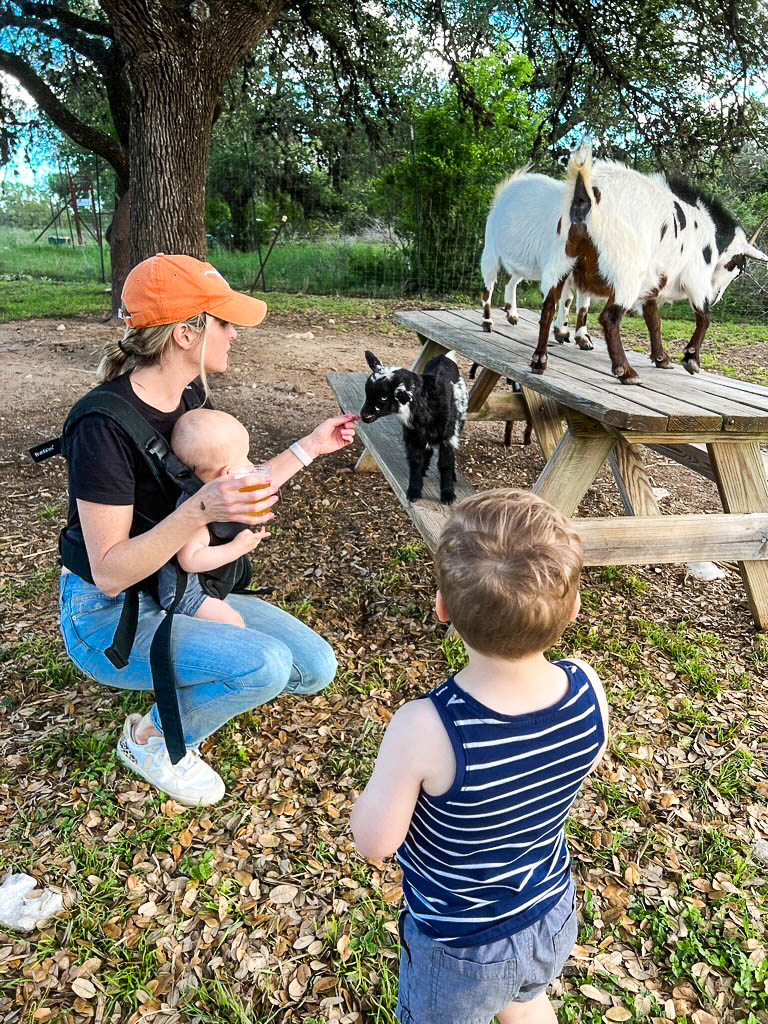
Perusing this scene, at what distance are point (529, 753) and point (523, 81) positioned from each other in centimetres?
1326

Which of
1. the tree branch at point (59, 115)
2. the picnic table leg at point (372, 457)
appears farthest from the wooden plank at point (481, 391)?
the tree branch at point (59, 115)

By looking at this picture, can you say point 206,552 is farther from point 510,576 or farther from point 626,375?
point 626,375

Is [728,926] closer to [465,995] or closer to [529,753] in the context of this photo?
[465,995]

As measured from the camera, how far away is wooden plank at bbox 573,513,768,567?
2971mm

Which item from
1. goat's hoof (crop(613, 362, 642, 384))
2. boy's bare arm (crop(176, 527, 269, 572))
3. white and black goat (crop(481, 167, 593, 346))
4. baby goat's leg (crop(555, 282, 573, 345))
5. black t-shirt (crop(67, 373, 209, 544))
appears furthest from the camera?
baby goat's leg (crop(555, 282, 573, 345))

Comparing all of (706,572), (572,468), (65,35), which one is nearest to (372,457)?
(572,468)

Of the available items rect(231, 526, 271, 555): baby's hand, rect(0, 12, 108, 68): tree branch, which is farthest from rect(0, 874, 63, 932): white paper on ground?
rect(0, 12, 108, 68): tree branch

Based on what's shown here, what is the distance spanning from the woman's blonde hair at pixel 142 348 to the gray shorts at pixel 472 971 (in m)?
1.62

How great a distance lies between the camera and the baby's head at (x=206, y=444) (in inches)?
80.4

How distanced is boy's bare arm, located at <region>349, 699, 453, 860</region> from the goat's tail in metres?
2.43

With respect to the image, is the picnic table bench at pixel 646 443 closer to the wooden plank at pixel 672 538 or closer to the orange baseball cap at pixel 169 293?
the wooden plank at pixel 672 538

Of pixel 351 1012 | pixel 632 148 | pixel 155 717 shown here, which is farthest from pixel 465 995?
pixel 632 148

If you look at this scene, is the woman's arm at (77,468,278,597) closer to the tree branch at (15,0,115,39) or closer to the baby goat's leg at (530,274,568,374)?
the baby goat's leg at (530,274,568,374)

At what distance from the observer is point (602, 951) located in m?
1.92
